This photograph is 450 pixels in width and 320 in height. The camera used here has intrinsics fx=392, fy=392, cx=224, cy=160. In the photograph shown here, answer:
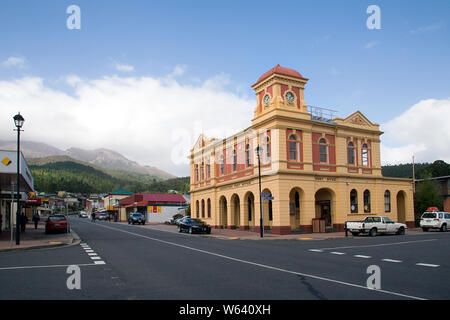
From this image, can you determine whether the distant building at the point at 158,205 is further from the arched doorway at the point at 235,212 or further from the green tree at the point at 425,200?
the green tree at the point at 425,200

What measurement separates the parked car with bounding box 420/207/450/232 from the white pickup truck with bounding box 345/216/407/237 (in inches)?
259

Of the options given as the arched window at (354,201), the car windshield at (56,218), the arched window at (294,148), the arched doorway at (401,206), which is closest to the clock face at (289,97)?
the arched window at (294,148)

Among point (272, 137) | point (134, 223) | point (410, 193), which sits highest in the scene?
point (272, 137)

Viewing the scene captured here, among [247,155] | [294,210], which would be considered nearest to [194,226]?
[247,155]

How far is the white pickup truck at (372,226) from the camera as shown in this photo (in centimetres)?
2891

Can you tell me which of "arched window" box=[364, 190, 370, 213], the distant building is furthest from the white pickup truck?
the distant building

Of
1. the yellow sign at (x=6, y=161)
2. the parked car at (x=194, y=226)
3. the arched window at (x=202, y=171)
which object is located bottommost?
the parked car at (x=194, y=226)

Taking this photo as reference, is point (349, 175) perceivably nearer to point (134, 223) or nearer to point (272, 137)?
point (272, 137)

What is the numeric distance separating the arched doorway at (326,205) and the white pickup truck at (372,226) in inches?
207

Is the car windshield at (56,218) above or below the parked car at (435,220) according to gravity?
above

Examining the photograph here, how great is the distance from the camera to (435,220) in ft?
114

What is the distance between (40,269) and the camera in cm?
1195

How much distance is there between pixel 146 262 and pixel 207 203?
32395 mm
